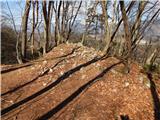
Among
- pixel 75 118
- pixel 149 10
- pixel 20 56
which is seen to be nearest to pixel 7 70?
pixel 20 56

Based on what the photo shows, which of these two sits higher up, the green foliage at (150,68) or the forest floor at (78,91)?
the forest floor at (78,91)

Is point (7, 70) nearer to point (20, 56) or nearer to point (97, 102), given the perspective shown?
point (20, 56)

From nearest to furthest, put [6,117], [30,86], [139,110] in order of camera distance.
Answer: [6,117], [139,110], [30,86]

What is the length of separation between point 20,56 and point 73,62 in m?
3.34

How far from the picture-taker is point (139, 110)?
1047cm

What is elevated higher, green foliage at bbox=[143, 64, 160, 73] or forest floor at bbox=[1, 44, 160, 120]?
forest floor at bbox=[1, 44, 160, 120]

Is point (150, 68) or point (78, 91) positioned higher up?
point (78, 91)

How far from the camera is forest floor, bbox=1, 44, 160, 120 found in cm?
987

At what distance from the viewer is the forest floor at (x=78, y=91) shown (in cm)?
987

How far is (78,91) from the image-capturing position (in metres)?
11.4

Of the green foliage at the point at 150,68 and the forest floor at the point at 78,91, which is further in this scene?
the green foliage at the point at 150,68

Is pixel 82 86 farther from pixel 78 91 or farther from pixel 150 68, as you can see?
pixel 150 68

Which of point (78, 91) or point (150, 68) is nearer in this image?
point (78, 91)

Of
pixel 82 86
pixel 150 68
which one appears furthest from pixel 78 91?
pixel 150 68
